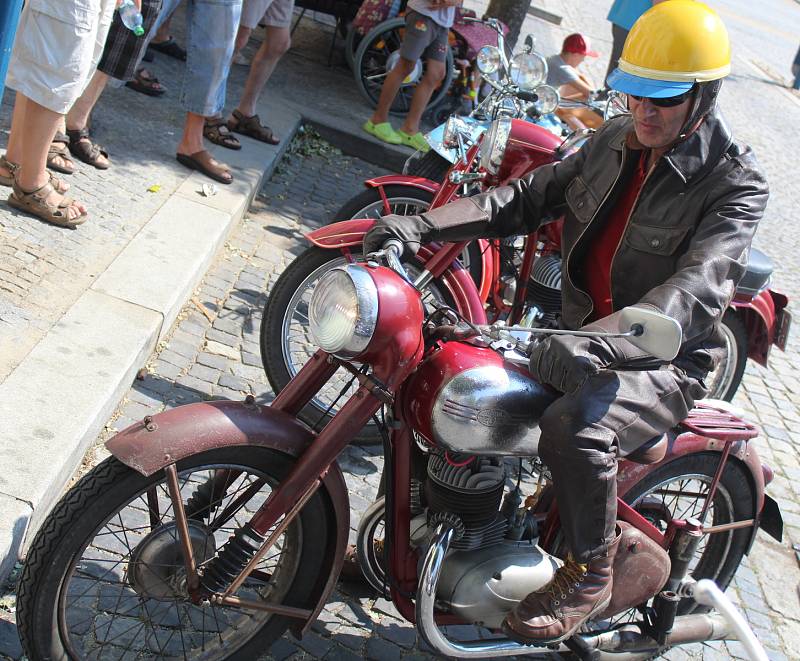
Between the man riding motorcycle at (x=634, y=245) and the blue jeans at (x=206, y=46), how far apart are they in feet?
11.2

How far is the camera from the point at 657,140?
113 inches

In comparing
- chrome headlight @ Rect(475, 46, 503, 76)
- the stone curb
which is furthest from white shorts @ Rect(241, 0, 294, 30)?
chrome headlight @ Rect(475, 46, 503, 76)

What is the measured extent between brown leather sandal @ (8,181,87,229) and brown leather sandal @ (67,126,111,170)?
94 cm

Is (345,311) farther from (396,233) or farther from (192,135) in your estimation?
(192,135)

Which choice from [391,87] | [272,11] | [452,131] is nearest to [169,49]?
[272,11]

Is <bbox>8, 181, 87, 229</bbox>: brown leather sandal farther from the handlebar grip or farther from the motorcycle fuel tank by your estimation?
the motorcycle fuel tank

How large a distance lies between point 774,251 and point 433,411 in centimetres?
743

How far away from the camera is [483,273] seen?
4.66m

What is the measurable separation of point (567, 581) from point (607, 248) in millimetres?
1040

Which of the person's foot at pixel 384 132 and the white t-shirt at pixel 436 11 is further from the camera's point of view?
the person's foot at pixel 384 132

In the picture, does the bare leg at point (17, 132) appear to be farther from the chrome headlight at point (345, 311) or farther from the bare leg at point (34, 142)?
the chrome headlight at point (345, 311)

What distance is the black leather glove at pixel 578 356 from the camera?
2311mm

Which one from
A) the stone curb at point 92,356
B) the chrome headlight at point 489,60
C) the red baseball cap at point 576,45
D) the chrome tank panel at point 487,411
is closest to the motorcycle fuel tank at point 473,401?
the chrome tank panel at point 487,411

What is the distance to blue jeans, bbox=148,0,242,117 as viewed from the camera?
5945 millimetres
